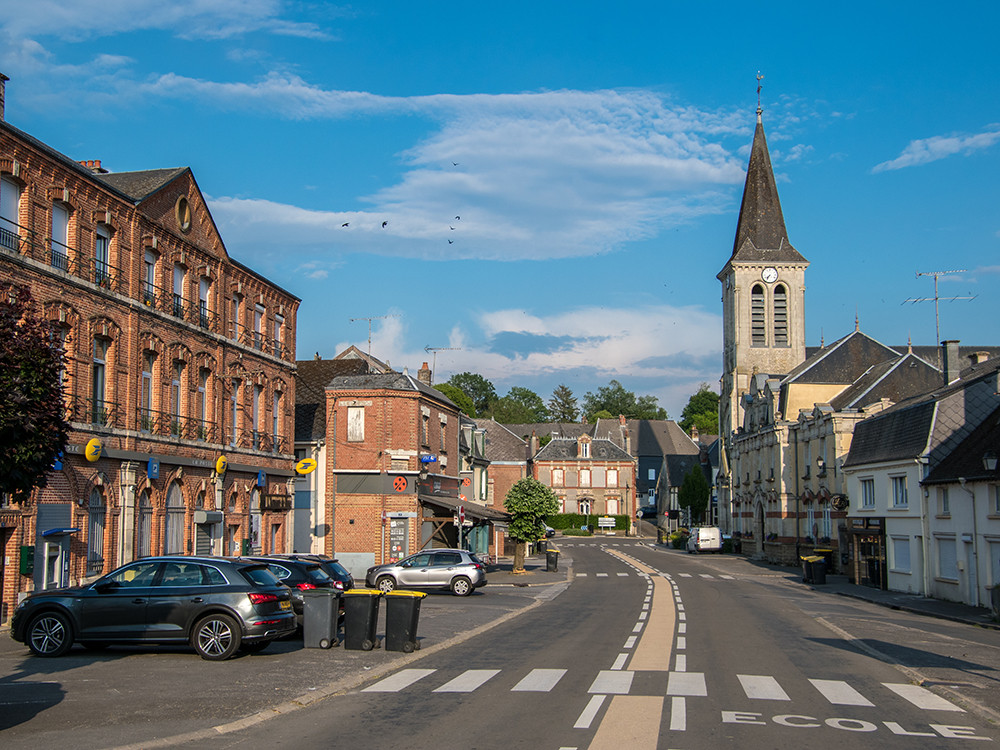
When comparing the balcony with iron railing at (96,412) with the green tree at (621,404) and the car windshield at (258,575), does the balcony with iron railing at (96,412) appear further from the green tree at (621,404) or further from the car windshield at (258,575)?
the green tree at (621,404)

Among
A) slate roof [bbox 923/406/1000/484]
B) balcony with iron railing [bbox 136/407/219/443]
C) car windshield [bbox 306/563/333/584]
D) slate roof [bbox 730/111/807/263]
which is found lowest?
car windshield [bbox 306/563/333/584]

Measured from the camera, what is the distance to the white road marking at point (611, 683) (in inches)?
484

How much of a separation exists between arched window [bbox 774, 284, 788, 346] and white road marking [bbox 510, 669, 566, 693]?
66355mm

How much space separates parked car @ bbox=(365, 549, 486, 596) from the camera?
3064cm

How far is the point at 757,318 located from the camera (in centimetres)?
7700

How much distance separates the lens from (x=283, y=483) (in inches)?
1427

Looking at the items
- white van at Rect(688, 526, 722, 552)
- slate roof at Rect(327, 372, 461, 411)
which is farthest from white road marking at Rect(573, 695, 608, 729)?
white van at Rect(688, 526, 722, 552)

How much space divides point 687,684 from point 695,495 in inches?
3196

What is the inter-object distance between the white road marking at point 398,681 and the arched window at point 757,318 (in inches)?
2612

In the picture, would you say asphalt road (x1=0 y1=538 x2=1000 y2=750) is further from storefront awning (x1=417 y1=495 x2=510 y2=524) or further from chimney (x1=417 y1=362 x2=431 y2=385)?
chimney (x1=417 y1=362 x2=431 y2=385)

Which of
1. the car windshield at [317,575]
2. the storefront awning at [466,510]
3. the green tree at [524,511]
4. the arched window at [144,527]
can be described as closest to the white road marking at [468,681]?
the car windshield at [317,575]

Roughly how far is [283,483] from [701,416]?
405ft

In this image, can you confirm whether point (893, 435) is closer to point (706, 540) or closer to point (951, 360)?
point (951, 360)

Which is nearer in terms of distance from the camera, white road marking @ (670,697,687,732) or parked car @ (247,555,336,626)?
white road marking @ (670,697,687,732)
